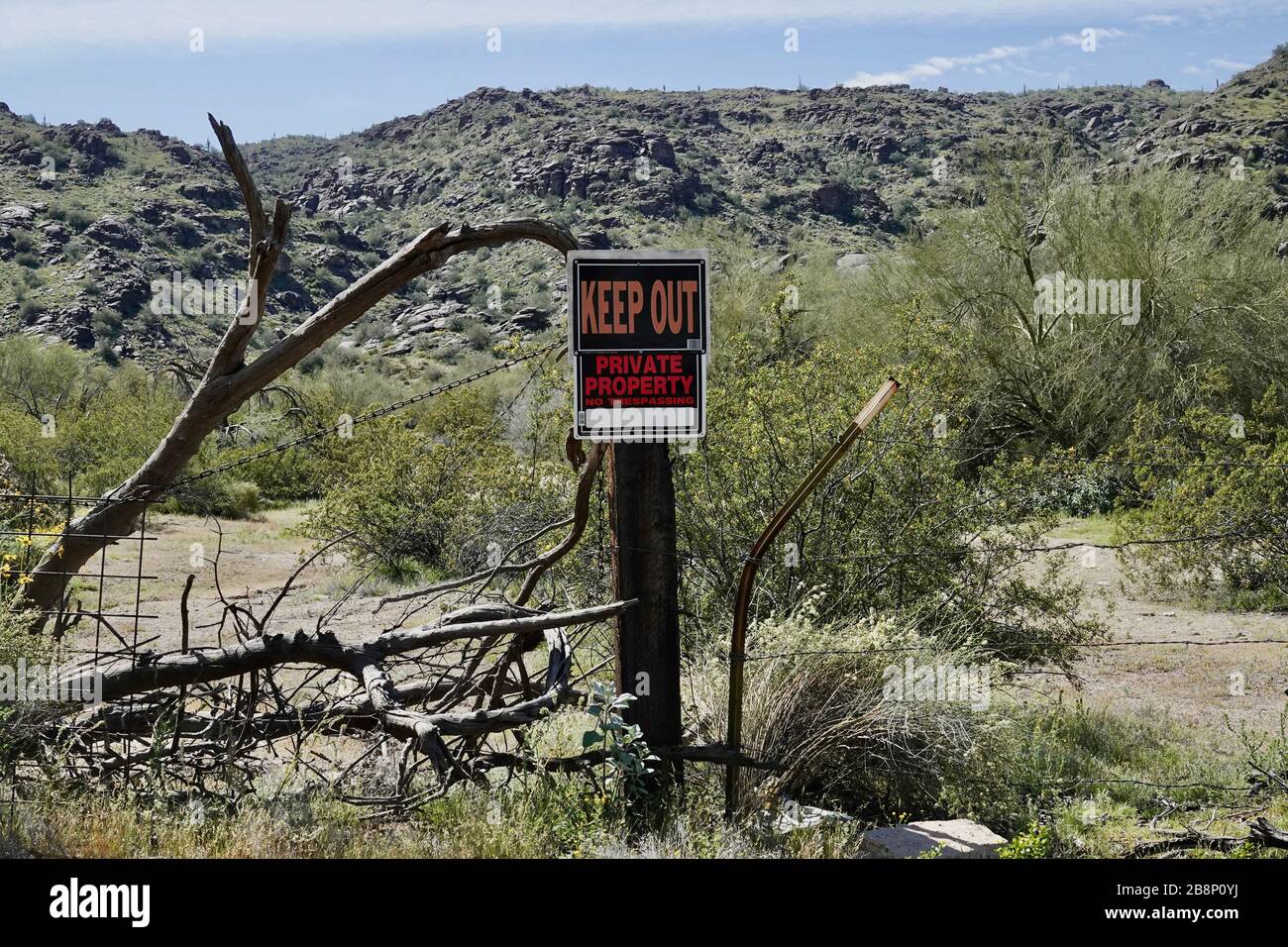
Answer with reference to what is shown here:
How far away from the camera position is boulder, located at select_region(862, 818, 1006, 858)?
434 centimetres

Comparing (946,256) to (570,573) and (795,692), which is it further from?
(795,692)

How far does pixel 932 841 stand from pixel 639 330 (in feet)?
7.81

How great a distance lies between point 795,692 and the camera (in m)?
5.10

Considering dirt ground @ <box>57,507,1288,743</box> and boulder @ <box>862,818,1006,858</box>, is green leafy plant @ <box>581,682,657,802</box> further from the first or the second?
dirt ground @ <box>57,507,1288,743</box>

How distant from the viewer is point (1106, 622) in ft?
36.0

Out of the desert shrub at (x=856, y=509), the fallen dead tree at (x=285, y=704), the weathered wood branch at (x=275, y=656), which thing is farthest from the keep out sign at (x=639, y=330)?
the desert shrub at (x=856, y=509)

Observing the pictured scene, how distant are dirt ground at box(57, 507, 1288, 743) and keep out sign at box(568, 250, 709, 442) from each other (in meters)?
2.23

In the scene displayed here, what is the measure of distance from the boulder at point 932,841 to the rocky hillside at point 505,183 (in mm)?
18964

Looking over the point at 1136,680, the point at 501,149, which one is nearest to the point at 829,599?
the point at 1136,680

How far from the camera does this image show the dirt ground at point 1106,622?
825 centimetres

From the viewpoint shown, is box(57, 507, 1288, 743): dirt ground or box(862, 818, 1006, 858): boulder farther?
box(57, 507, 1288, 743): dirt ground

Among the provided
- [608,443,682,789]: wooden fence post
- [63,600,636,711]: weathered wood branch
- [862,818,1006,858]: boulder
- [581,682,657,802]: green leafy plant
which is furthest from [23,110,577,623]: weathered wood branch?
[862,818,1006,858]: boulder
